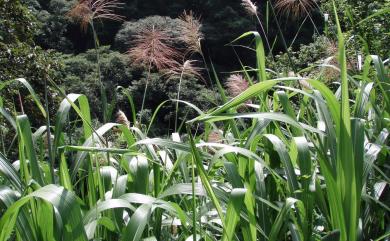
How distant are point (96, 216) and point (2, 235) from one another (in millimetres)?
149

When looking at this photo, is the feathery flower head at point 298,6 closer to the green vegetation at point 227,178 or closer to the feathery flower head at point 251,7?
the feathery flower head at point 251,7

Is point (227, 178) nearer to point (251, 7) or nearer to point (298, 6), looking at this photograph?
point (251, 7)

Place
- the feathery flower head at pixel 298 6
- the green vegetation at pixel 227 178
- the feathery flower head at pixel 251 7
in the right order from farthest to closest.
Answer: the feathery flower head at pixel 298 6
the feathery flower head at pixel 251 7
the green vegetation at pixel 227 178

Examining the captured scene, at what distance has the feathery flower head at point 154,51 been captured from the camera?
152 cm

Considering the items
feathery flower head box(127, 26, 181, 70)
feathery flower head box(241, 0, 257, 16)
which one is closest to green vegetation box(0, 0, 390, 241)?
feathery flower head box(127, 26, 181, 70)

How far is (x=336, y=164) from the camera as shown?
0.94m

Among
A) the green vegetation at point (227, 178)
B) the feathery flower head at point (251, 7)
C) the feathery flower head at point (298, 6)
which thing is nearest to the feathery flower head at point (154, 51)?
the green vegetation at point (227, 178)

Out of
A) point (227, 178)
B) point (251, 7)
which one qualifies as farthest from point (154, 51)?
point (227, 178)

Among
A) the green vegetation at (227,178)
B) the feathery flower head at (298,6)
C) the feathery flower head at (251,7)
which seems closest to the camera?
the green vegetation at (227,178)

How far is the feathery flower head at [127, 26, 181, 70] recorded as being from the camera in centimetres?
152

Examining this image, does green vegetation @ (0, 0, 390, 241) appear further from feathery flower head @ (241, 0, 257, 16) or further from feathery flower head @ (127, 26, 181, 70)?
feathery flower head @ (241, 0, 257, 16)

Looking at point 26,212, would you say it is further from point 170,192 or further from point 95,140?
point 95,140

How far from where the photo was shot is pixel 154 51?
153cm

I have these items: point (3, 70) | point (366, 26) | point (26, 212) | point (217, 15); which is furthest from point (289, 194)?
point (217, 15)
